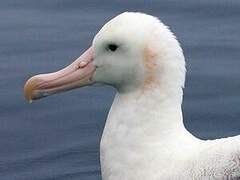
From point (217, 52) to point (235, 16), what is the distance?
67 centimetres

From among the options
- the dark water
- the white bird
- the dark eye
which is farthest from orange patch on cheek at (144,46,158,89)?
the dark water

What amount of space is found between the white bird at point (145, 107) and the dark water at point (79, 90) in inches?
76.6

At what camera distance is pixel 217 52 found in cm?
1079

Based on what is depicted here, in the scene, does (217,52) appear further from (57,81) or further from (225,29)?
(57,81)

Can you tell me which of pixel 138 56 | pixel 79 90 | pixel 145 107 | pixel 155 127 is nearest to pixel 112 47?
pixel 138 56

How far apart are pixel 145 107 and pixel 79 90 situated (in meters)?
3.15

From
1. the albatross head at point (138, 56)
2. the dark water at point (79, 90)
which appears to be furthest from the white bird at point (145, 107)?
the dark water at point (79, 90)

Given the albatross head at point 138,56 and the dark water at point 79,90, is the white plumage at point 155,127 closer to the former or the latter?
the albatross head at point 138,56

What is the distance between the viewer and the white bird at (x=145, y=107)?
7.12 meters

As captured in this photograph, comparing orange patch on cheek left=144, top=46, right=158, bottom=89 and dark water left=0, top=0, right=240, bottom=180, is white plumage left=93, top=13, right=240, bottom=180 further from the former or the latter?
dark water left=0, top=0, right=240, bottom=180

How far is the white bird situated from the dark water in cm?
195

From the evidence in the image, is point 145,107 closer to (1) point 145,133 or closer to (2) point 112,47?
(1) point 145,133

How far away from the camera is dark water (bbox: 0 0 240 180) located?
9531mm

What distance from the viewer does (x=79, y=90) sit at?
34.1ft
